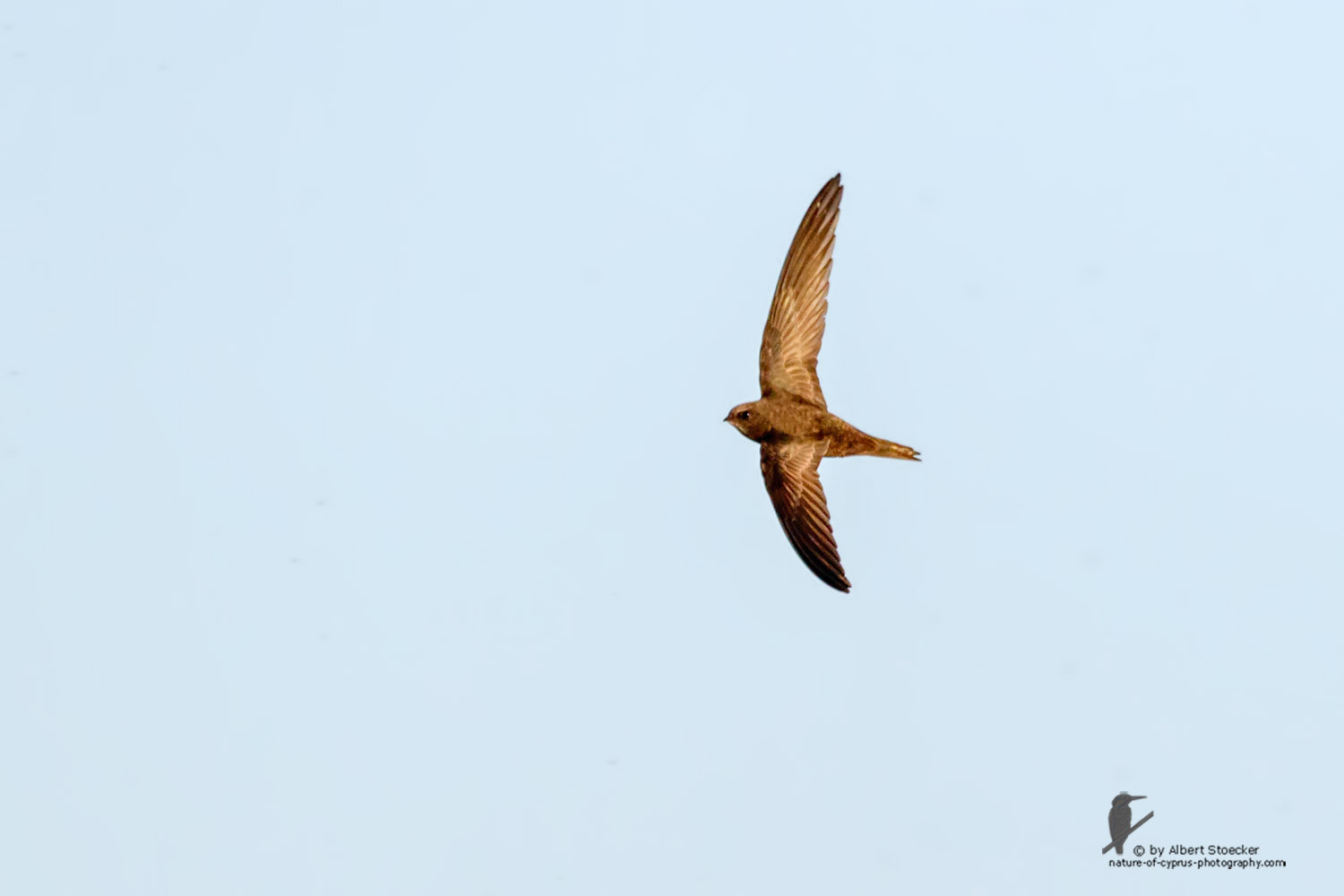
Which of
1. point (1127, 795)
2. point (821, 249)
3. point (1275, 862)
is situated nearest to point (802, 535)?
point (821, 249)

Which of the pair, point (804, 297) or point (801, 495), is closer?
point (801, 495)

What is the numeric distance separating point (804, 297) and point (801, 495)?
1775mm

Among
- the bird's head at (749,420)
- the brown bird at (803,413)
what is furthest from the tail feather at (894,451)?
the bird's head at (749,420)

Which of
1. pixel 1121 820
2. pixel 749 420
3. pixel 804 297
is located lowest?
pixel 1121 820

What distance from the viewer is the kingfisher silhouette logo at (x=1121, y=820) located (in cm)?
1164

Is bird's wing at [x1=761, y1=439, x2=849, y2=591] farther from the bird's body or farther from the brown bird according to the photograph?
the bird's body

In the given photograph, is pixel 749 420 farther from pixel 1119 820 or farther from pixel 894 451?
pixel 1119 820

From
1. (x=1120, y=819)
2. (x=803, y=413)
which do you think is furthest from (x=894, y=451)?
(x=1120, y=819)

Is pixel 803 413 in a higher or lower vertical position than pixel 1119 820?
higher

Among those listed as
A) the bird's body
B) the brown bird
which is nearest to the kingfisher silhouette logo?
the bird's body

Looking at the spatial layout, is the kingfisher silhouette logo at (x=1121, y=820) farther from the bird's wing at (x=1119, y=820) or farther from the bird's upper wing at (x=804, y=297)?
the bird's upper wing at (x=804, y=297)

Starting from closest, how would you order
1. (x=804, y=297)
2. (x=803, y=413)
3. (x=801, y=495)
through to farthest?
1. (x=801, y=495)
2. (x=803, y=413)
3. (x=804, y=297)

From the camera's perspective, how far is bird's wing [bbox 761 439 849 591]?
11219 millimetres

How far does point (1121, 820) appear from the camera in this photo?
1169 centimetres
